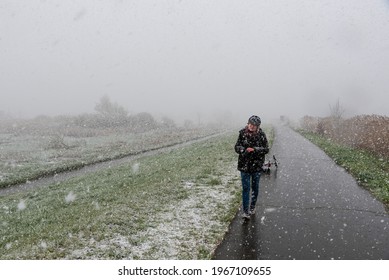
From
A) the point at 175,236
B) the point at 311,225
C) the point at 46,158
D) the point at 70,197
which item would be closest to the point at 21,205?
the point at 70,197

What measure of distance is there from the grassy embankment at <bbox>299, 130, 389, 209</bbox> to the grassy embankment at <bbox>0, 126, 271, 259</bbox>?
14.6 feet

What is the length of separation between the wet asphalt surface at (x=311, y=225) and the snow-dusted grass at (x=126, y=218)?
71 centimetres

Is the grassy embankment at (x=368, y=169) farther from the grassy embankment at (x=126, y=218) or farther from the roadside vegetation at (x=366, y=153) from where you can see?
the grassy embankment at (x=126, y=218)

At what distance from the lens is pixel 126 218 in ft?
30.2

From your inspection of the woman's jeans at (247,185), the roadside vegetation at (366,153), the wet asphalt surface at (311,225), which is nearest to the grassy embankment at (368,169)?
the roadside vegetation at (366,153)

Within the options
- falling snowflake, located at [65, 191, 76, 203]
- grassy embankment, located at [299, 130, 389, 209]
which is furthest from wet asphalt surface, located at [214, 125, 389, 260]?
falling snowflake, located at [65, 191, 76, 203]

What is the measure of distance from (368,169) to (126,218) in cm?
1063

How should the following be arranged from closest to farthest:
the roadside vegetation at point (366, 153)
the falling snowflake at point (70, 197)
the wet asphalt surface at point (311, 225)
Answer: the wet asphalt surface at point (311, 225) → the roadside vegetation at point (366, 153) → the falling snowflake at point (70, 197)

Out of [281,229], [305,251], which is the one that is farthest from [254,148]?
[305,251]

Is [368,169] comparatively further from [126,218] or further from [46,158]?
[46,158]

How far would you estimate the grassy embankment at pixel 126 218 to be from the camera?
7.34 m

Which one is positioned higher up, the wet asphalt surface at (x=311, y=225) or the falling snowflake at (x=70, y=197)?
the wet asphalt surface at (x=311, y=225)

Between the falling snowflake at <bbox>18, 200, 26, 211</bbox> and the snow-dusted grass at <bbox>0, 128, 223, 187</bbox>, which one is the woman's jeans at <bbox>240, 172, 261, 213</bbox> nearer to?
the falling snowflake at <bbox>18, 200, 26, 211</bbox>

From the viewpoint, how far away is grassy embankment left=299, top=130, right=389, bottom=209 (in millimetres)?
11195
